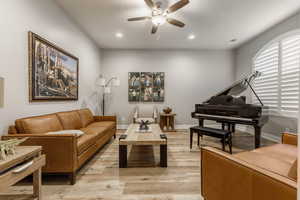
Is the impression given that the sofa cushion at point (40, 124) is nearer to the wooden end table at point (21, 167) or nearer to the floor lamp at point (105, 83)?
the wooden end table at point (21, 167)

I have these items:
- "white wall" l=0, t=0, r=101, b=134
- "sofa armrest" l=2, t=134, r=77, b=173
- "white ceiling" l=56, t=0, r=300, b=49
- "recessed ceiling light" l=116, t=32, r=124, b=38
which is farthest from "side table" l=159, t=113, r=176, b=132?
"sofa armrest" l=2, t=134, r=77, b=173

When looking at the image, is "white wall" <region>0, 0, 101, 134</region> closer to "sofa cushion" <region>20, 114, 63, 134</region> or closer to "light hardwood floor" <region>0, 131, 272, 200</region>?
"sofa cushion" <region>20, 114, 63, 134</region>

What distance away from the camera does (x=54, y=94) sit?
2795 mm

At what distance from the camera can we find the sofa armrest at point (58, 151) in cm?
179

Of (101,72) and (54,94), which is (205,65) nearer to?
(101,72)

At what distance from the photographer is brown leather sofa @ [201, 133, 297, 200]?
0.76 meters

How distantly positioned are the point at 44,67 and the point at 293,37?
509 cm

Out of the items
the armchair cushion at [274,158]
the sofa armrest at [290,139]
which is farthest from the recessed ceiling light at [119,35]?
the sofa armrest at [290,139]

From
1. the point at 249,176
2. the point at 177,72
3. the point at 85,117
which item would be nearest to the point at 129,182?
the point at 249,176

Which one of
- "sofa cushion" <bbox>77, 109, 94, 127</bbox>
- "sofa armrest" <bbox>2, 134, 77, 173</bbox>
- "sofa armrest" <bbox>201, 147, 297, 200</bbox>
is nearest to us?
"sofa armrest" <bbox>201, 147, 297, 200</bbox>

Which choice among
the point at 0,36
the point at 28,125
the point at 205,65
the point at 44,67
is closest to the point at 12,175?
the point at 28,125

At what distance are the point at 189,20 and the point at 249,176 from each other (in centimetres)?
338

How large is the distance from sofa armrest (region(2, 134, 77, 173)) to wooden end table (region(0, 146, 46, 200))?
1.29 ft

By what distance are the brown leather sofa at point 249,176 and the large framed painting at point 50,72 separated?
8.73 ft
